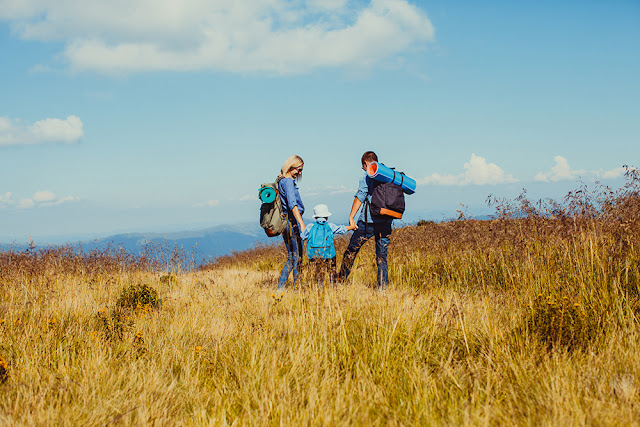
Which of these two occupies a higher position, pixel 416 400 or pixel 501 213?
pixel 501 213

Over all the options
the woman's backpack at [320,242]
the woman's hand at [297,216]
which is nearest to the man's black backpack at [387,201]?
the woman's backpack at [320,242]

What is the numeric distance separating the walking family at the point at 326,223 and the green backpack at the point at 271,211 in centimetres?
4

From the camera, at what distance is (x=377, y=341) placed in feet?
10.3

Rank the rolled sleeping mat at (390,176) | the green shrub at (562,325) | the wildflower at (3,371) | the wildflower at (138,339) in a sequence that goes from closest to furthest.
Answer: the wildflower at (3,371) → the green shrub at (562,325) → the wildflower at (138,339) → the rolled sleeping mat at (390,176)

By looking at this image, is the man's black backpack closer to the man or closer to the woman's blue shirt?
the man

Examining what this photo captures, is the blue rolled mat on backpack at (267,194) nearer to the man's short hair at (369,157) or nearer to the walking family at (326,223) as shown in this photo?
the walking family at (326,223)

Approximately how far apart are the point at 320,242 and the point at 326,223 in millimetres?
324

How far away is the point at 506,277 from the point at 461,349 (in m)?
2.48

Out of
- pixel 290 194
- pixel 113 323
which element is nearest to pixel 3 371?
pixel 113 323

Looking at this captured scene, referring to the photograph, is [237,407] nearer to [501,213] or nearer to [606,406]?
[606,406]

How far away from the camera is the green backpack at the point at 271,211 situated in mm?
5680

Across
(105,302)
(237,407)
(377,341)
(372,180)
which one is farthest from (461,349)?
(105,302)

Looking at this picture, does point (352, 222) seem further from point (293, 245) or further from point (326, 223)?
point (293, 245)

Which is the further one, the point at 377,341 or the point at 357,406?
the point at 377,341
